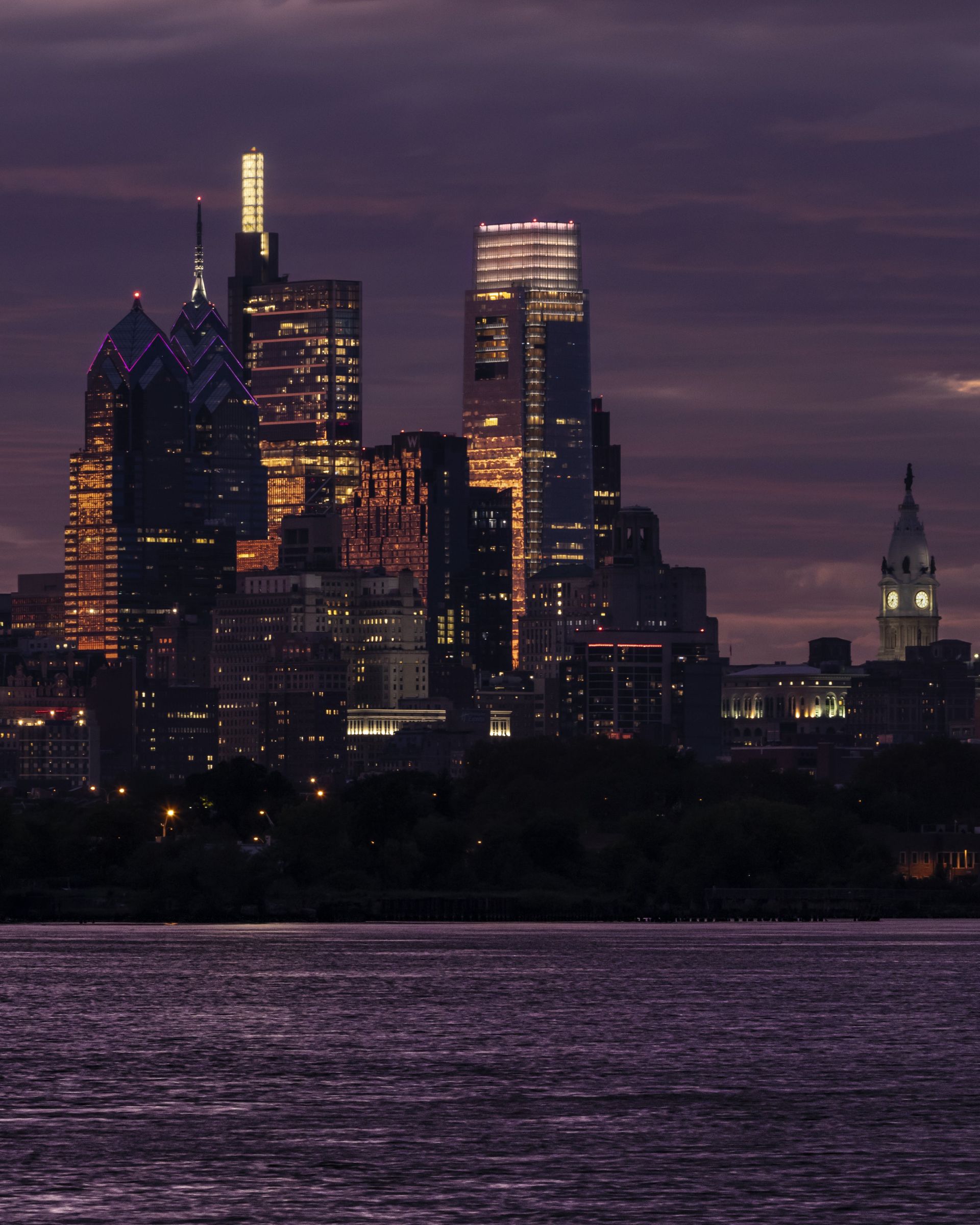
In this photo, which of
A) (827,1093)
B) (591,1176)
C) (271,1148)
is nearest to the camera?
(591,1176)

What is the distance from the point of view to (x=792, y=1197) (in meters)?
79.9

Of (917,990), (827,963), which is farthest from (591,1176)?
(827,963)

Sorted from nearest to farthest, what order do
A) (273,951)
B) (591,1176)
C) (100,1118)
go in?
(591,1176) → (100,1118) → (273,951)

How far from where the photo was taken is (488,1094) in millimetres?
102812

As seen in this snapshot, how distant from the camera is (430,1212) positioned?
7706cm

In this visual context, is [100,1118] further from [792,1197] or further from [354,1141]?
[792,1197]

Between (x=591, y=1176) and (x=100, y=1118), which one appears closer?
(x=591, y=1176)

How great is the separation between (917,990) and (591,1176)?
2760 inches

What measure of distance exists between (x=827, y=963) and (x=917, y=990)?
25.2 meters

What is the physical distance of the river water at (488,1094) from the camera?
79.8 meters

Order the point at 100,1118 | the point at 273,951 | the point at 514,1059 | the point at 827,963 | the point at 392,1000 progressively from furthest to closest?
1. the point at 273,951
2. the point at 827,963
3. the point at 392,1000
4. the point at 514,1059
5. the point at 100,1118

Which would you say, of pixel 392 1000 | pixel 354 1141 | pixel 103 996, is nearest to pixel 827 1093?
pixel 354 1141

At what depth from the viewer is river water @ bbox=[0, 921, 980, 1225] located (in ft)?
262

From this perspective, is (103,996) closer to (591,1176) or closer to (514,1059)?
(514,1059)
